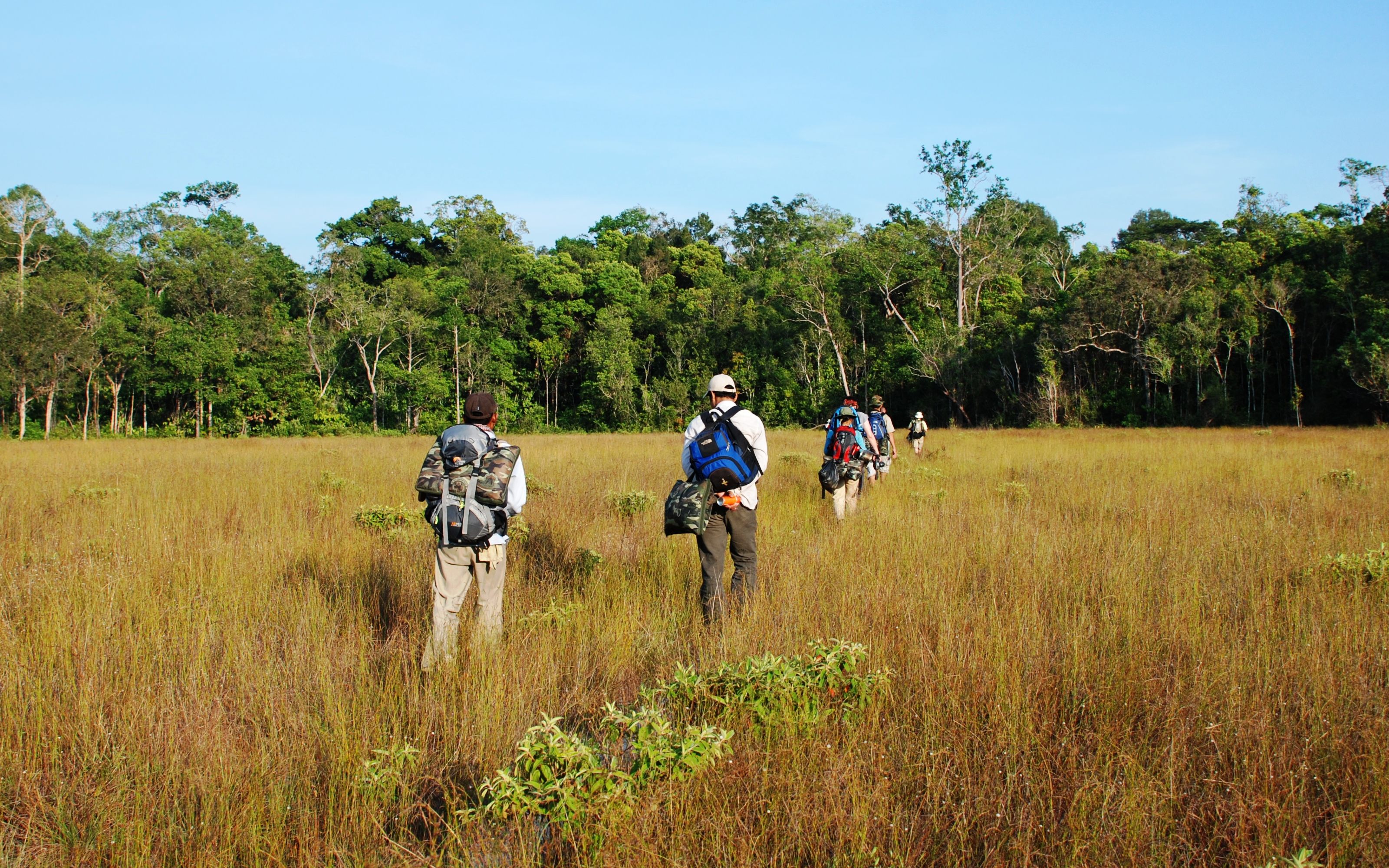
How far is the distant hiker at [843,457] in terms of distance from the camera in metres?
8.84

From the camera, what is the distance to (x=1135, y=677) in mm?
3994

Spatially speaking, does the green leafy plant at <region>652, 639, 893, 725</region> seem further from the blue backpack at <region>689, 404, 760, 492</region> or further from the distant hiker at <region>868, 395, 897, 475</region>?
the distant hiker at <region>868, 395, 897, 475</region>

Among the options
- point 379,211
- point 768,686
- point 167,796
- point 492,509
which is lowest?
point 167,796

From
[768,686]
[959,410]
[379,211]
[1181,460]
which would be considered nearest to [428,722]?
[768,686]

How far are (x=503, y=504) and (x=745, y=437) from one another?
1.69 m

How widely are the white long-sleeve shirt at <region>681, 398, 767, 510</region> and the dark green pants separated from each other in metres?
0.12

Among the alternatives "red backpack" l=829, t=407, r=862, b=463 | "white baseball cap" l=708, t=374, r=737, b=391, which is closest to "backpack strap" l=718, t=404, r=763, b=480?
"white baseball cap" l=708, t=374, r=737, b=391

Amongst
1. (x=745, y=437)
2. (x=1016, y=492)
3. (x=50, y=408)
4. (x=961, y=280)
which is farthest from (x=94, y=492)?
(x=961, y=280)

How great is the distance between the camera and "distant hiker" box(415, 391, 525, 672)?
4.44 metres

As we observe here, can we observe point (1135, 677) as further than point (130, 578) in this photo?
No

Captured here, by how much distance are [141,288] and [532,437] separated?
114 ft

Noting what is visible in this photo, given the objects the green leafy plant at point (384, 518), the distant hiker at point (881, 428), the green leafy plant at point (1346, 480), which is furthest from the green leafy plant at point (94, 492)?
the green leafy plant at point (1346, 480)

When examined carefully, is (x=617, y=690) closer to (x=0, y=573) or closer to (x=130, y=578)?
(x=130, y=578)

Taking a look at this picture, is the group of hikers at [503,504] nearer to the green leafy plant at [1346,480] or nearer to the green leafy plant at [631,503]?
the green leafy plant at [631,503]
